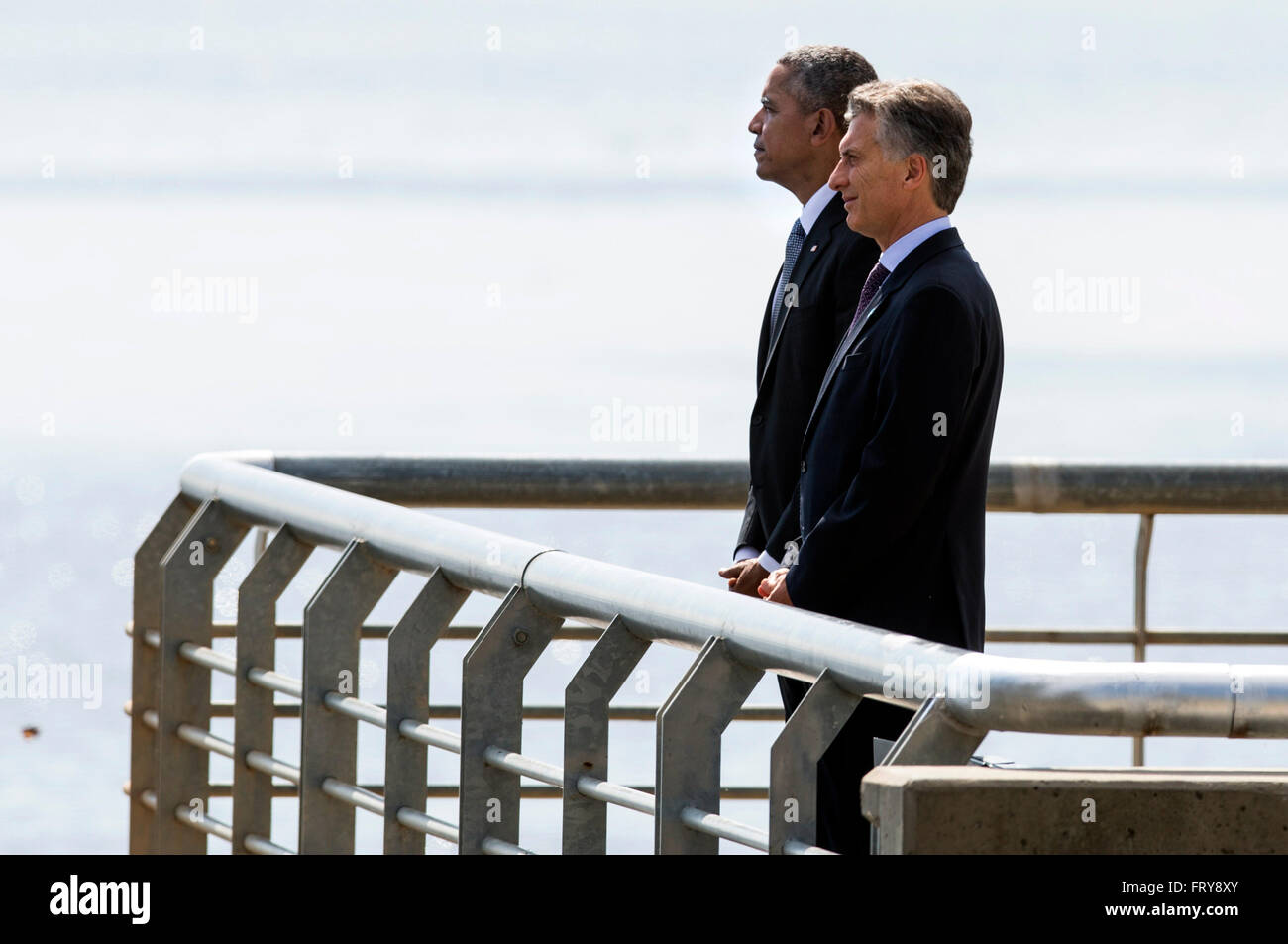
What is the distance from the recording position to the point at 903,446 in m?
3.44

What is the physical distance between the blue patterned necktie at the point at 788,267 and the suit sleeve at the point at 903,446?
2.27 ft

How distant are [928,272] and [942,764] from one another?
1.15m

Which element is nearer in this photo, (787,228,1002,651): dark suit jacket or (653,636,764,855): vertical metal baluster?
(653,636,764,855): vertical metal baluster

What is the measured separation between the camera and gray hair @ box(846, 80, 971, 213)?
143 inches

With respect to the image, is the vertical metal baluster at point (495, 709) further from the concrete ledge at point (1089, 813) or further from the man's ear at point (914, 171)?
the concrete ledge at point (1089, 813)

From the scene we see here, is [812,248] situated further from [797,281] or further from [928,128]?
[928,128]

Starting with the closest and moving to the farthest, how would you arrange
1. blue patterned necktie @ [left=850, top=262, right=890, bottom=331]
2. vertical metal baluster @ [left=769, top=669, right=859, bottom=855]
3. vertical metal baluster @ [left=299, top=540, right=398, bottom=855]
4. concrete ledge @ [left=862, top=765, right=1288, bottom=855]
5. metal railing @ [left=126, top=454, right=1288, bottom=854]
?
concrete ledge @ [left=862, top=765, right=1288, bottom=855] < metal railing @ [left=126, top=454, right=1288, bottom=854] < vertical metal baluster @ [left=769, top=669, right=859, bottom=855] < blue patterned necktie @ [left=850, top=262, right=890, bottom=331] < vertical metal baluster @ [left=299, top=540, right=398, bottom=855]

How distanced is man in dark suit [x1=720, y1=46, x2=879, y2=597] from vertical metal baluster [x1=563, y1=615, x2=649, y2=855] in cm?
68

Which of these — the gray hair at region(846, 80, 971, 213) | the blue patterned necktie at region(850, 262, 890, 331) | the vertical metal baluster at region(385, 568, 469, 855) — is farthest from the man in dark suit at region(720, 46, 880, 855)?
the vertical metal baluster at region(385, 568, 469, 855)

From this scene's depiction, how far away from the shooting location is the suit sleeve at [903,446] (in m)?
3.43

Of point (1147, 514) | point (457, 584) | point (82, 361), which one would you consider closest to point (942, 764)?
point (457, 584)

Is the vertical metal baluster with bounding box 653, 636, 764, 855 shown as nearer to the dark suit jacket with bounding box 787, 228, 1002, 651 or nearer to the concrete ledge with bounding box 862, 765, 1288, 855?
the dark suit jacket with bounding box 787, 228, 1002, 651

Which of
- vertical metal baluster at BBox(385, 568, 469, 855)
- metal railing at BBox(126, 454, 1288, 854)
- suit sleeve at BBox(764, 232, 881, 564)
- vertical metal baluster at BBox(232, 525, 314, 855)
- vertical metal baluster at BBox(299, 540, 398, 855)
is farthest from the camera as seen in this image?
vertical metal baluster at BBox(232, 525, 314, 855)
